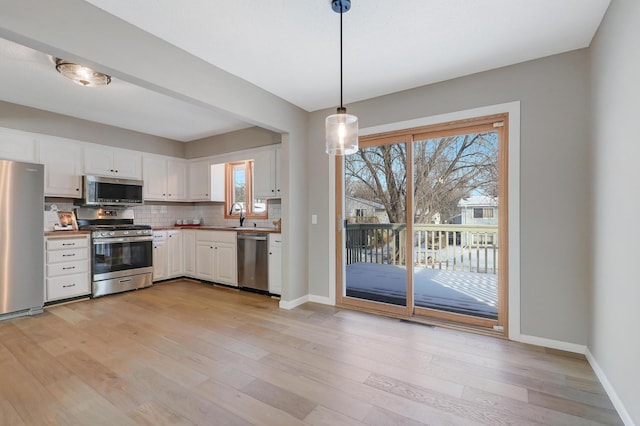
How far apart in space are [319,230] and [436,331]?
5.69 ft

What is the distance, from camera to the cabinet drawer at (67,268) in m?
3.61

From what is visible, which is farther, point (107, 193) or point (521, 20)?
point (107, 193)

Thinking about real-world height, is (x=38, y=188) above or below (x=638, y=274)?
above

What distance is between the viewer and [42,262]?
11.4ft

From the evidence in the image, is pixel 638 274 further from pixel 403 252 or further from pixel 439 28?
pixel 403 252

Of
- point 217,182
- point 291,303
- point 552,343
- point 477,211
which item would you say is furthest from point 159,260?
point 552,343

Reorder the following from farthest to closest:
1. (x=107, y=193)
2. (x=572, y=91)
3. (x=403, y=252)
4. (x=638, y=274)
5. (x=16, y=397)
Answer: (x=107, y=193), (x=403, y=252), (x=572, y=91), (x=16, y=397), (x=638, y=274)

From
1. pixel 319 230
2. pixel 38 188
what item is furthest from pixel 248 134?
pixel 38 188

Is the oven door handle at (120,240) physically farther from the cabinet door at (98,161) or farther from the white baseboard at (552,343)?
the white baseboard at (552,343)

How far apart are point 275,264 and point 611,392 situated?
331 centimetres

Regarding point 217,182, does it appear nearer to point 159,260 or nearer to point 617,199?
point 159,260

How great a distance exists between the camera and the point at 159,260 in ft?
15.7

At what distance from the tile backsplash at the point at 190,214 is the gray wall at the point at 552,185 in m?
3.24

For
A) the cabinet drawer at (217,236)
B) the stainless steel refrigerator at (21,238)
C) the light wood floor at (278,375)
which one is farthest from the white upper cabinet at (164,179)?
the light wood floor at (278,375)
